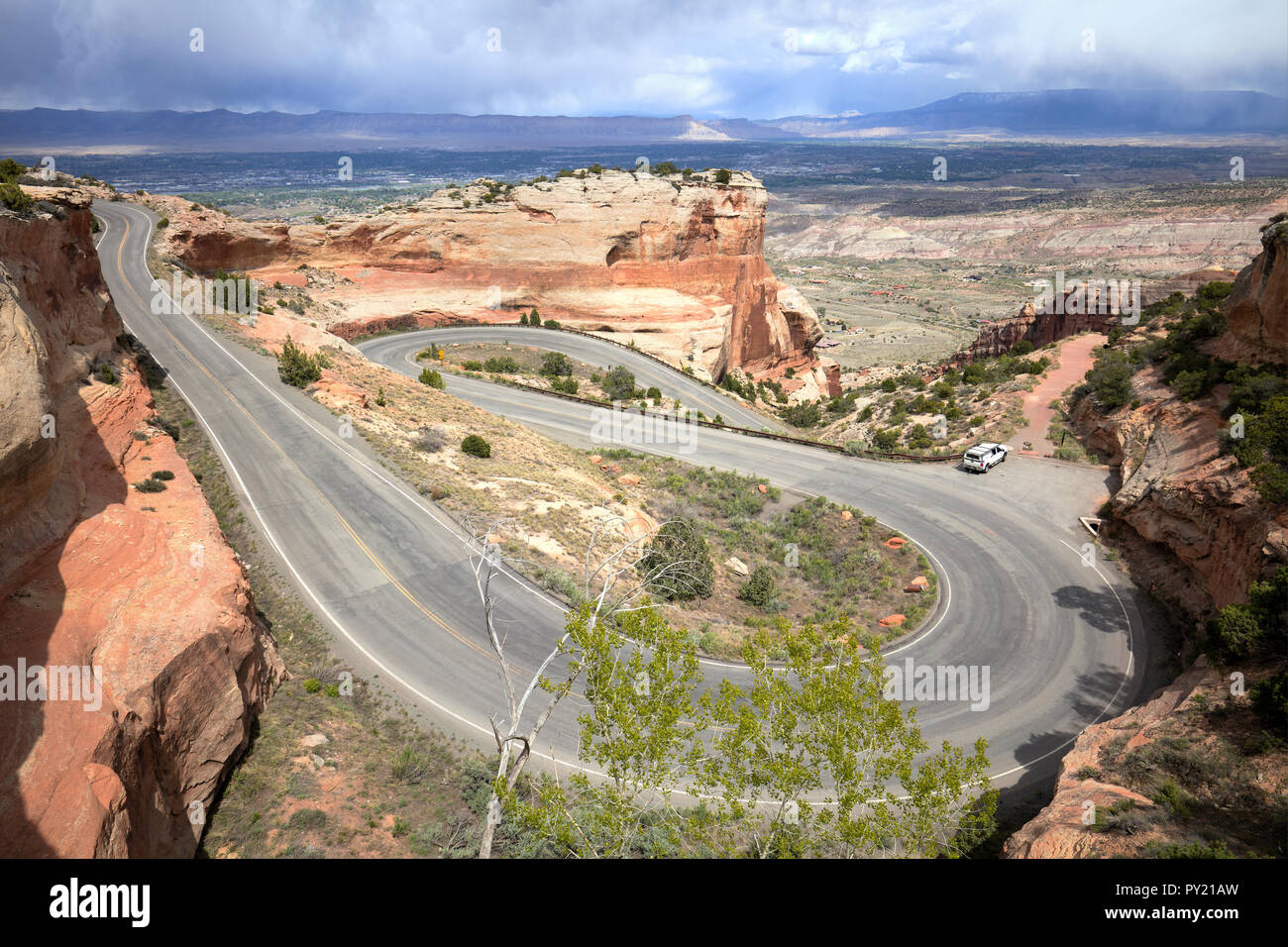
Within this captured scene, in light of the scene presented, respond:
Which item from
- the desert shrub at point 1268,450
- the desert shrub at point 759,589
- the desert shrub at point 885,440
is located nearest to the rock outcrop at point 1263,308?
the desert shrub at point 1268,450

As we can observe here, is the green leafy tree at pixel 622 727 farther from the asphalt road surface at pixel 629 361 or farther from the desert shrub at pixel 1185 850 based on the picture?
the asphalt road surface at pixel 629 361

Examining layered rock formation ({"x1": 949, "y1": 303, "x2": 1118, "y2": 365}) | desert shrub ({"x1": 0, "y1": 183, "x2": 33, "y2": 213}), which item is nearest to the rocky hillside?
layered rock formation ({"x1": 949, "y1": 303, "x2": 1118, "y2": 365})

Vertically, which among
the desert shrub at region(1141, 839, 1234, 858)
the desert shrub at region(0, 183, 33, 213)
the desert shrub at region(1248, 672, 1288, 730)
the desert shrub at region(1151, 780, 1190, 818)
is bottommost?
the desert shrub at region(1151, 780, 1190, 818)

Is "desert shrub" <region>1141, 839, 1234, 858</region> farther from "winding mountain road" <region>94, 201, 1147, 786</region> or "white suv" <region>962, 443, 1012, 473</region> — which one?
"white suv" <region>962, 443, 1012, 473</region>

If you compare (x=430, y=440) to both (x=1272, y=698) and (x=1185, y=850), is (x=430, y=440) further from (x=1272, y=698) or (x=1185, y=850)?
(x=1272, y=698)

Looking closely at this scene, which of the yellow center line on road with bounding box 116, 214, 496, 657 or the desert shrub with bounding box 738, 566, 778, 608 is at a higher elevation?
the yellow center line on road with bounding box 116, 214, 496, 657

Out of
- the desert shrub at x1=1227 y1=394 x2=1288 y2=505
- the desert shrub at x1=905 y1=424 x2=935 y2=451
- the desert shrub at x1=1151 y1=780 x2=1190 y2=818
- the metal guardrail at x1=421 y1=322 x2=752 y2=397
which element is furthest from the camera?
the metal guardrail at x1=421 y1=322 x2=752 y2=397
